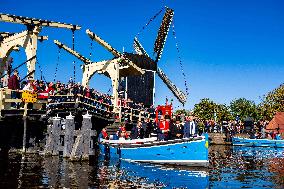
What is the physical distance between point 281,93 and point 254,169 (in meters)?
47.4

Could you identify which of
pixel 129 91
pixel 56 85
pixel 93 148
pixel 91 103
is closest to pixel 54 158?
pixel 93 148

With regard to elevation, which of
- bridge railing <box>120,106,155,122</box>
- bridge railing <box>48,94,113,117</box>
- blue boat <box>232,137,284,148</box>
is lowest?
blue boat <box>232,137,284,148</box>

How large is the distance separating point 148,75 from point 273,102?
108ft

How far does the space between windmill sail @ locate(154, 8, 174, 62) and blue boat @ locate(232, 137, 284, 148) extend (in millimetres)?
13876

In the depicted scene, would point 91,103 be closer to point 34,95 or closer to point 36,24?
point 34,95

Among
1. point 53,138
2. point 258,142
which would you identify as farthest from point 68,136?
point 258,142

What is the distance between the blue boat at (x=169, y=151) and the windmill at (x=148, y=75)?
1621 cm

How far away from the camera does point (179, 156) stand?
17.1 metres

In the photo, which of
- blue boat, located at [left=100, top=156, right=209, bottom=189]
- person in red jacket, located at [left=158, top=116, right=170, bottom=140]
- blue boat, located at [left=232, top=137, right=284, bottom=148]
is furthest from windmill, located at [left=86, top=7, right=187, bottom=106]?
blue boat, located at [left=100, top=156, right=209, bottom=189]

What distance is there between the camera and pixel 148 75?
131 ft

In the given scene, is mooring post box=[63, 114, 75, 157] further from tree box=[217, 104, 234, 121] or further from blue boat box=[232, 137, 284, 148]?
tree box=[217, 104, 234, 121]

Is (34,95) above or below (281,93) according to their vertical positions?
below

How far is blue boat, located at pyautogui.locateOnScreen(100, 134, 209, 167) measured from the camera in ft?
54.0

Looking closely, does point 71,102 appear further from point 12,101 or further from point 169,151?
point 169,151
